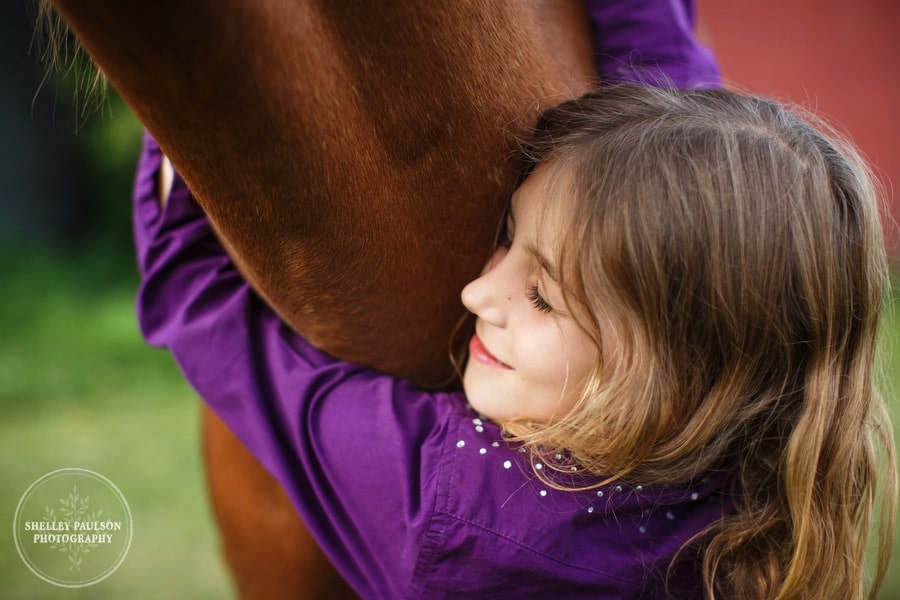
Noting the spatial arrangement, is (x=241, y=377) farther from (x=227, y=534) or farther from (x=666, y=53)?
(x=666, y=53)

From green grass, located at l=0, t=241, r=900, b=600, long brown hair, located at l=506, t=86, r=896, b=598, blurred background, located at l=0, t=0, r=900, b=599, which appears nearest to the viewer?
long brown hair, located at l=506, t=86, r=896, b=598

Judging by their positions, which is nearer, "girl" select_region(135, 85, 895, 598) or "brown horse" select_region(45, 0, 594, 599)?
"brown horse" select_region(45, 0, 594, 599)

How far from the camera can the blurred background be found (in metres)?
2.27

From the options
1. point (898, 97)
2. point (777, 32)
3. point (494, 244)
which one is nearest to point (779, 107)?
point (494, 244)

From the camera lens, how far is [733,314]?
2.82 feet

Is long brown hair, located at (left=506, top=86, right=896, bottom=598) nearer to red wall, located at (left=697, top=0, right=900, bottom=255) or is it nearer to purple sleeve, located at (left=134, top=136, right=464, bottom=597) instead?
purple sleeve, located at (left=134, top=136, right=464, bottom=597)

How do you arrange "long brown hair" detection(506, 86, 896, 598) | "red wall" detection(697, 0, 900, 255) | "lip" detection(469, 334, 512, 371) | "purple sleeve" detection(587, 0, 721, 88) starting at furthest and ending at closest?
1. "red wall" detection(697, 0, 900, 255)
2. "purple sleeve" detection(587, 0, 721, 88)
3. "lip" detection(469, 334, 512, 371)
4. "long brown hair" detection(506, 86, 896, 598)

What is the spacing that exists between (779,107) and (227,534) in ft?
3.14

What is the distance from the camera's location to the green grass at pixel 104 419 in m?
2.11

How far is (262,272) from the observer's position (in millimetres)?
866

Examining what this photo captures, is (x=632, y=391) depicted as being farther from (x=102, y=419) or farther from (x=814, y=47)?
(x=814, y=47)

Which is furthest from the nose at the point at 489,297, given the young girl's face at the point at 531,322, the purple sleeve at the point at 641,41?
the purple sleeve at the point at 641,41

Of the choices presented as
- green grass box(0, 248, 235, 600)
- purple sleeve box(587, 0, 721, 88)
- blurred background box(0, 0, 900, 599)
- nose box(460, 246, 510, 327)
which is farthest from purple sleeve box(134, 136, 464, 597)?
green grass box(0, 248, 235, 600)

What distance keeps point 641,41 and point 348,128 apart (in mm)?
610
